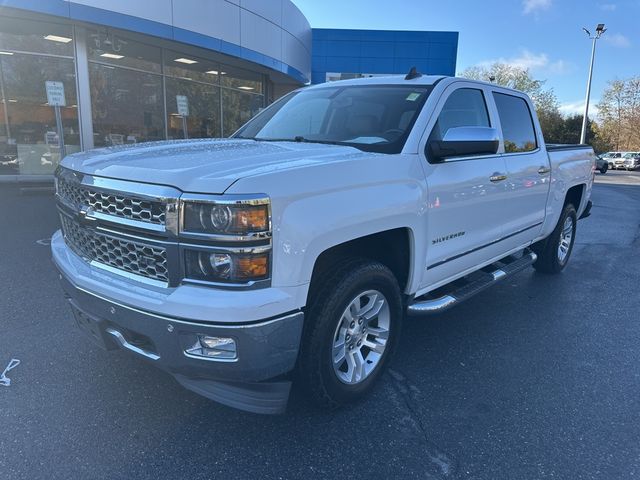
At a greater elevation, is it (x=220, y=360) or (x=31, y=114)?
(x=31, y=114)

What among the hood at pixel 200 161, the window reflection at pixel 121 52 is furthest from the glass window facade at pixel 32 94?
the hood at pixel 200 161

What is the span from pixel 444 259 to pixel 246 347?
5.93ft

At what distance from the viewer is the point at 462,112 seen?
12.6 ft

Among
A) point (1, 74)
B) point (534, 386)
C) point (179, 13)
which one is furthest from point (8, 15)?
point (534, 386)

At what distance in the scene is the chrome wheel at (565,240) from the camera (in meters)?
6.05

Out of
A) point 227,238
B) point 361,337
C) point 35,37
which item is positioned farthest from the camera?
point 35,37

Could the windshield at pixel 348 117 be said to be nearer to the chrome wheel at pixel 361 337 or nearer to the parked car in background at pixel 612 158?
the chrome wheel at pixel 361 337

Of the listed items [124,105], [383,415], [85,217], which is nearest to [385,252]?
[383,415]

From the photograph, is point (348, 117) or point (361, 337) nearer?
point (361, 337)

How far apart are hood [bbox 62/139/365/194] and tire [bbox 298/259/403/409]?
69 centimetres

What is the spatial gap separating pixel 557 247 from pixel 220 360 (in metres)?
4.95

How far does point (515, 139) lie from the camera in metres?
4.57

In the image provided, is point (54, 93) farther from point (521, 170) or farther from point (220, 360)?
point (220, 360)

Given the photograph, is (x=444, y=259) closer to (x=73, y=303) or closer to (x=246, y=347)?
(x=246, y=347)
